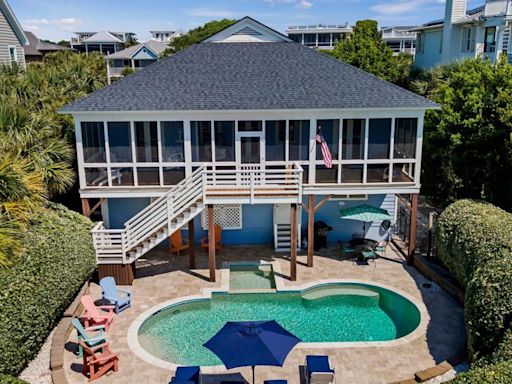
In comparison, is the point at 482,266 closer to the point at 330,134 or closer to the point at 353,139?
the point at 353,139

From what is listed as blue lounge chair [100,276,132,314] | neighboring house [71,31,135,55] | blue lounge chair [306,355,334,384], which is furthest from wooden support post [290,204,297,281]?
neighboring house [71,31,135,55]

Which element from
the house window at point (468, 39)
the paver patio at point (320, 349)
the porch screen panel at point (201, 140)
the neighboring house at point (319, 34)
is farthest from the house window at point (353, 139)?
the neighboring house at point (319, 34)

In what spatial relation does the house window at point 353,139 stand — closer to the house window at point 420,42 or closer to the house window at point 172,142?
the house window at point 172,142

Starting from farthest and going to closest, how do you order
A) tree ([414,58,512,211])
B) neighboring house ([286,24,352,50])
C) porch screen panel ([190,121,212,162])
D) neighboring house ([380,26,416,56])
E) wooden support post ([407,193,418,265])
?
neighboring house ([286,24,352,50]), neighboring house ([380,26,416,56]), wooden support post ([407,193,418,265]), porch screen panel ([190,121,212,162]), tree ([414,58,512,211])

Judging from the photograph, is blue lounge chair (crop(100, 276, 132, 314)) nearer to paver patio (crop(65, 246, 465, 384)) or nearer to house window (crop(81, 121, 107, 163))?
paver patio (crop(65, 246, 465, 384))

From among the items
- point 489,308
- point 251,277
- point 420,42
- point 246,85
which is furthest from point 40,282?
point 420,42

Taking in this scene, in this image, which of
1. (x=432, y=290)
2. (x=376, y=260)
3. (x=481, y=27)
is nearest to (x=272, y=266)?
(x=376, y=260)

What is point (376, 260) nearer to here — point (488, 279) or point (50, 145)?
point (488, 279)
